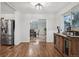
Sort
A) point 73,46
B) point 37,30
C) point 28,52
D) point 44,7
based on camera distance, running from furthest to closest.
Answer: point 44,7
point 37,30
point 28,52
point 73,46

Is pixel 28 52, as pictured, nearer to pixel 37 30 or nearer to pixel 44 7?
pixel 37 30

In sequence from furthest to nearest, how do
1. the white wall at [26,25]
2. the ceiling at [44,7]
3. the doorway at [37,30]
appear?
the white wall at [26,25] → the doorway at [37,30] → the ceiling at [44,7]

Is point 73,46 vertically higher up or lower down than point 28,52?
higher up

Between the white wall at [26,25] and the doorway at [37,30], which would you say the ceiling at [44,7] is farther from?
the white wall at [26,25]

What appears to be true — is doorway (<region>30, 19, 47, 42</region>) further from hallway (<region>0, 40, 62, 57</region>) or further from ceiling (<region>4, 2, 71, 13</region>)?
ceiling (<region>4, 2, 71, 13</region>)

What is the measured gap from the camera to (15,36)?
21.8ft

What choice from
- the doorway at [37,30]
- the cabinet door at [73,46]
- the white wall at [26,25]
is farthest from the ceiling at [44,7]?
the cabinet door at [73,46]

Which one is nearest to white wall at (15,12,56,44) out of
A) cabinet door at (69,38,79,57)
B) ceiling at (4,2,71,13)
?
ceiling at (4,2,71,13)

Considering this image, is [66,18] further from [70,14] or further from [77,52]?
[77,52]

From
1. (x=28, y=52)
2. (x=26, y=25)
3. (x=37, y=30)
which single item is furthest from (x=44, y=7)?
(x=26, y=25)

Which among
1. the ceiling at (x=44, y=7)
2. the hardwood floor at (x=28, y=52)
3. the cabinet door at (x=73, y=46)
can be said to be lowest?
the hardwood floor at (x=28, y=52)

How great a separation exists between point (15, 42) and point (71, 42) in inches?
125

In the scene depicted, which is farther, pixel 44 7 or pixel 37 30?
pixel 44 7

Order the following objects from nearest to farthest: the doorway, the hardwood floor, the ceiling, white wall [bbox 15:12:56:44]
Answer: the ceiling, the hardwood floor, the doorway, white wall [bbox 15:12:56:44]
